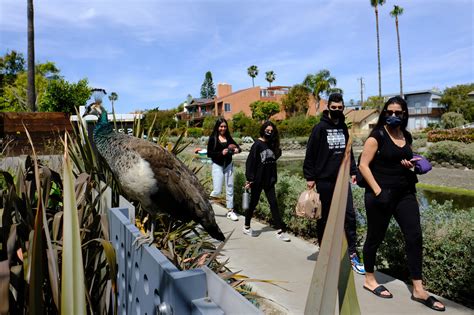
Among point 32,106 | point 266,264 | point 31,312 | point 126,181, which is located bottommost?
point 266,264

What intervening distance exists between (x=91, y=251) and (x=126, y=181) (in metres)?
0.52

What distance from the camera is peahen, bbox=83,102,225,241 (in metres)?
2.57

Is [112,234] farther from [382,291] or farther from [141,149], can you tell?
[382,291]

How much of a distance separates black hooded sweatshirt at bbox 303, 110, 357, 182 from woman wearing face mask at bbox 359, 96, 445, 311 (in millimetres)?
619

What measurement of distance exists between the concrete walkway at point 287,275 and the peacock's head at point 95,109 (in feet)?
5.33

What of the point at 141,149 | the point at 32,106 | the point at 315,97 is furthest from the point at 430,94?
the point at 141,149

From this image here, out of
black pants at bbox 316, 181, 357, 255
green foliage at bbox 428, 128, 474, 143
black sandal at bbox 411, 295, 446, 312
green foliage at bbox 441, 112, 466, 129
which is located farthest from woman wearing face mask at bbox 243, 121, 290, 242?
green foliage at bbox 441, 112, 466, 129

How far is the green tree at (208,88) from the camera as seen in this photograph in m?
102

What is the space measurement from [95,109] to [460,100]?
67.8 m

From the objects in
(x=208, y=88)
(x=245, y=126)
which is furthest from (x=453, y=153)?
(x=208, y=88)

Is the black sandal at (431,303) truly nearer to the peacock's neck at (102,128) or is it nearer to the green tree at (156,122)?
the peacock's neck at (102,128)

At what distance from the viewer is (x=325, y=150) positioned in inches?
165

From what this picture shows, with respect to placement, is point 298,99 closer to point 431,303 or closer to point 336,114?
point 336,114

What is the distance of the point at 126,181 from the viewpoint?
2.58 m
